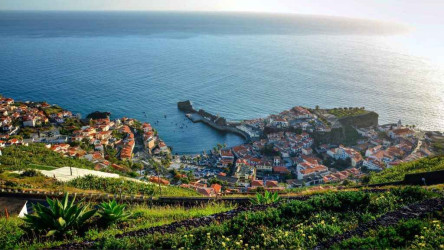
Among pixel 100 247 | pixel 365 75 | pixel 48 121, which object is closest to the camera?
pixel 100 247

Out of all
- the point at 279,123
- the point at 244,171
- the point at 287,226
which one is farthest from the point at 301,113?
the point at 287,226

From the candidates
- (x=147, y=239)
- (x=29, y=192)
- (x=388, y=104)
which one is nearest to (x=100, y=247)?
(x=147, y=239)

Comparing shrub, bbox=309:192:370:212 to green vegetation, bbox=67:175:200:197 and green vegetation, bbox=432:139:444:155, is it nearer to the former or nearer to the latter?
green vegetation, bbox=67:175:200:197

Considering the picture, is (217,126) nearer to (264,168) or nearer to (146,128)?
(146,128)

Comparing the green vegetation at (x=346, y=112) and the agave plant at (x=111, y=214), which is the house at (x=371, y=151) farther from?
the agave plant at (x=111, y=214)

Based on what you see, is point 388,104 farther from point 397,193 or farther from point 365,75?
point 397,193

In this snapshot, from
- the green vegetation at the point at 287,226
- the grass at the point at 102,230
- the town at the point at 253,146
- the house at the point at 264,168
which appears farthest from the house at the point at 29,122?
the green vegetation at the point at 287,226
